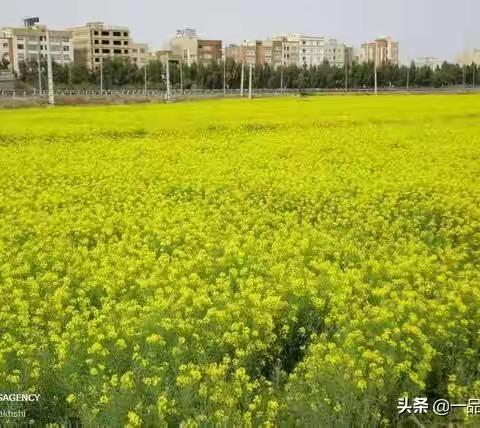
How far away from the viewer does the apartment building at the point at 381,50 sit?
15875 cm

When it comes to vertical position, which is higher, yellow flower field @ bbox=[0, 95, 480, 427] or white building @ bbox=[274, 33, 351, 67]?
white building @ bbox=[274, 33, 351, 67]

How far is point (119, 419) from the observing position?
4816 millimetres

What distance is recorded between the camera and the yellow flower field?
5117 millimetres

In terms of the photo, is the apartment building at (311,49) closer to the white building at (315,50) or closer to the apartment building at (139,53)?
the white building at (315,50)

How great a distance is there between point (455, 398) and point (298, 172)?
9.48 metres

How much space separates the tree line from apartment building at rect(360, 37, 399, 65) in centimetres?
5230

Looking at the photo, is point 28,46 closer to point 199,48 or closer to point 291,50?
point 199,48

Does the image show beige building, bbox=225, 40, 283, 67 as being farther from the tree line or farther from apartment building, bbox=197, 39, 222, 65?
the tree line

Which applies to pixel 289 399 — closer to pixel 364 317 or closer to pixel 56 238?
pixel 364 317

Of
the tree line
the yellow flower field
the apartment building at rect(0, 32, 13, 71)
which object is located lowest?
the yellow flower field

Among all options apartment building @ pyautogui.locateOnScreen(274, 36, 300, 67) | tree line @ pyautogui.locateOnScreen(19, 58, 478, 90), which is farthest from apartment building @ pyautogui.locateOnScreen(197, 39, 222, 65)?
tree line @ pyautogui.locateOnScreen(19, 58, 478, 90)

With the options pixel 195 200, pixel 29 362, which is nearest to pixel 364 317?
pixel 29 362

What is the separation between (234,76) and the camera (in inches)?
3772

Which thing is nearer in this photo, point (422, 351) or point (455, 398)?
point (455, 398)
